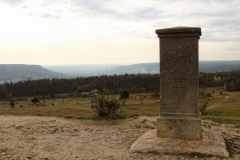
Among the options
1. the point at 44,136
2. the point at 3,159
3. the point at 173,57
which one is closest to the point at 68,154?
the point at 3,159

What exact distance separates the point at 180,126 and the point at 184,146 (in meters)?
0.69

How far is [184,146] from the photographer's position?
219 inches

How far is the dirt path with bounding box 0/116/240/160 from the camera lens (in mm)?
5566

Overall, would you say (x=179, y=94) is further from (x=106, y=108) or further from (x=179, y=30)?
(x=106, y=108)

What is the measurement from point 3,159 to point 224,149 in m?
5.99

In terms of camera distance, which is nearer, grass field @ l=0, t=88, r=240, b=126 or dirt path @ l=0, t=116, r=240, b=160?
dirt path @ l=0, t=116, r=240, b=160

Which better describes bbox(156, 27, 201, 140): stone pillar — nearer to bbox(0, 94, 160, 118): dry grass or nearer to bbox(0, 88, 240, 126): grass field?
bbox(0, 88, 240, 126): grass field

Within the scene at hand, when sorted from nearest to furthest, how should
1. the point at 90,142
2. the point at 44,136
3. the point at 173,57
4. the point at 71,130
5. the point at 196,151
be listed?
the point at 196,151, the point at 173,57, the point at 90,142, the point at 44,136, the point at 71,130

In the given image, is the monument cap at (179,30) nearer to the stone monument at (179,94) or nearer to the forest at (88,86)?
the stone monument at (179,94)

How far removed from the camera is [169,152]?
530 centimetres

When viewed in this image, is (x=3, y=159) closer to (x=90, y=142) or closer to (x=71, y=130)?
(x=90, y=142)

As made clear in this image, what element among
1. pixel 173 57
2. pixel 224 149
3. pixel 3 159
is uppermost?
pixel 173 57

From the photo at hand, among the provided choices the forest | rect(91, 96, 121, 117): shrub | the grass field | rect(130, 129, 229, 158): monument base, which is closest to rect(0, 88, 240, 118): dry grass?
the grass field

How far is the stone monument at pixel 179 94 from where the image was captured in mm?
5922
